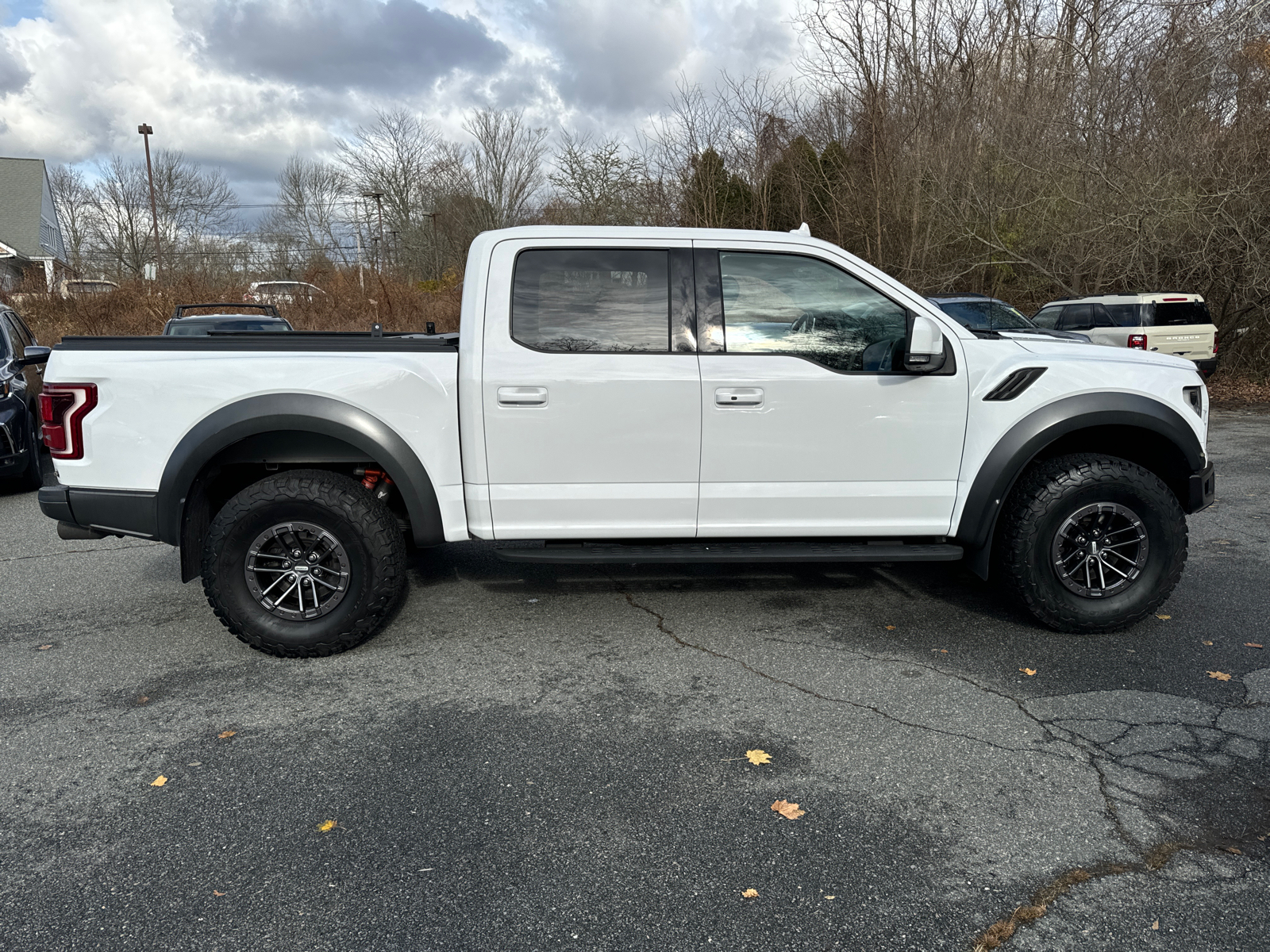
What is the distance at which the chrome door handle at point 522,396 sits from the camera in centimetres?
405

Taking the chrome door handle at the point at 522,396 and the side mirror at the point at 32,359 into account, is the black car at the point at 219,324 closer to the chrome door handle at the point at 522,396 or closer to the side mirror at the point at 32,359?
the side mirror at the point at 32,359

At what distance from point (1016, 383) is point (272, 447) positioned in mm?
3549

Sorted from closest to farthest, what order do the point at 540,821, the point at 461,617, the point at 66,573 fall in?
the point at 540,821
the point at 461,617
the point at 66,573

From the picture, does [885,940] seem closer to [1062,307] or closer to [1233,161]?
[1062,307]

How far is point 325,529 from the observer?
416 cm

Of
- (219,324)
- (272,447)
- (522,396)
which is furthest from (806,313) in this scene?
(219,324)

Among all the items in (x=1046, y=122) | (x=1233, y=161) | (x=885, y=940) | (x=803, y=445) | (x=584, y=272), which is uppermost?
Result: (x=1046, y=122)

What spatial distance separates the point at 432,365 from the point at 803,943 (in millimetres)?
2829

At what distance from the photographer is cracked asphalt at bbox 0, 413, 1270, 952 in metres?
2.44

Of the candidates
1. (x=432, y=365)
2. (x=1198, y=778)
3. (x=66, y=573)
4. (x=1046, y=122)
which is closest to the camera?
(x=1198, y=778)

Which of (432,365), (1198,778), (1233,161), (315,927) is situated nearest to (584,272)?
(432,365)

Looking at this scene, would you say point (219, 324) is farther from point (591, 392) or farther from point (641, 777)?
point (641, 777)

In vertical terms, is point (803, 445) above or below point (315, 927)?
above

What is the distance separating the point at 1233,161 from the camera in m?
15.1
